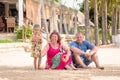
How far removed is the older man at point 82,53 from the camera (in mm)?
10672

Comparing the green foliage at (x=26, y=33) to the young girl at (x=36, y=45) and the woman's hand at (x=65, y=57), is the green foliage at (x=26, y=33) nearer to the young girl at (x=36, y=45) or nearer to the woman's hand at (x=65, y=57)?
the young girl at (x=36, y=45)

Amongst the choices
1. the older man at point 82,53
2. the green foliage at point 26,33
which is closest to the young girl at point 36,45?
the older man at point 82,53

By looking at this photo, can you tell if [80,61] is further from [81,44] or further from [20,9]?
[20,9]

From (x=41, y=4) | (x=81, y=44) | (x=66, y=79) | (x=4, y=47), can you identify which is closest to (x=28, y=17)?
(x=41, y=4)

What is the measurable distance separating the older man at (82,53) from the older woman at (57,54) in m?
0.31

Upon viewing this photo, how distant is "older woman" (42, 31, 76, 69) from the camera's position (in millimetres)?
10312

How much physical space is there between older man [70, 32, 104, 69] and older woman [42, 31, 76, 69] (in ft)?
1.01

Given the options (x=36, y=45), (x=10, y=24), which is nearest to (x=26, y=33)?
(x=10, y=24)

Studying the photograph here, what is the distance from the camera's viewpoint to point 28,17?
26453 mm

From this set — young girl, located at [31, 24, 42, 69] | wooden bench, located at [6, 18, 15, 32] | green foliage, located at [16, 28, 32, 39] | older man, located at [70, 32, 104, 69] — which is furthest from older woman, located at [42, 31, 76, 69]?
wooden bench, located at [6, 18, 15, 32]

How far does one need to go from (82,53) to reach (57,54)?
68 centimetres

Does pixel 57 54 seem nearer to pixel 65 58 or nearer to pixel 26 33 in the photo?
pixel 65 58

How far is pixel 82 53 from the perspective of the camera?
10.7 m

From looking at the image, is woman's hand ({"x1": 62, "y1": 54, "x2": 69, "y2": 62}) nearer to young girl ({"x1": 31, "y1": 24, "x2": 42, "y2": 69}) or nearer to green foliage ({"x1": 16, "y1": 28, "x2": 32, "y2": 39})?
young girl ({"x1": 31, "y1": 24, "x2": 42, "y2": 69})
